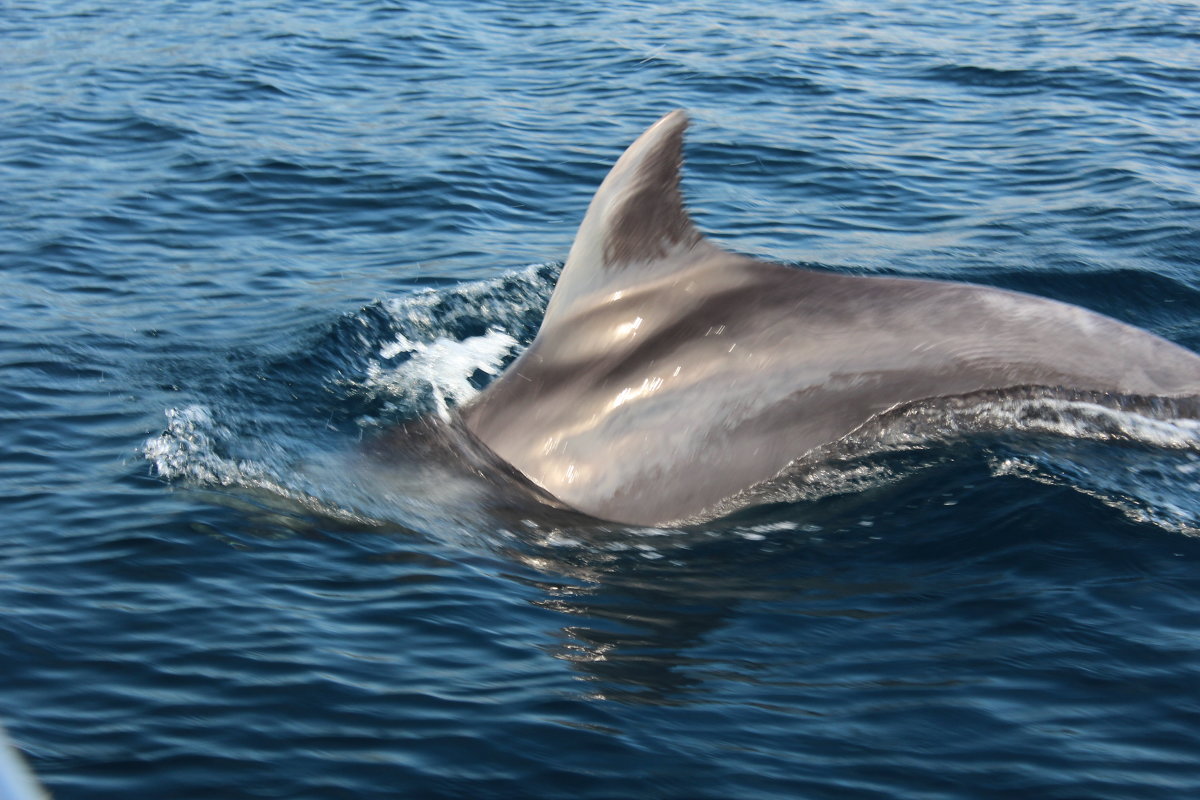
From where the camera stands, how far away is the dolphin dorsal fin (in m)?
7.34

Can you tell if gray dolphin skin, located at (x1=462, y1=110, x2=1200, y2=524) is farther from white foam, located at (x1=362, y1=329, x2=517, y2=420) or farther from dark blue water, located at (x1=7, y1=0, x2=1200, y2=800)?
white foam, located at (x1=362, y1=329, x2=517, y2=420)

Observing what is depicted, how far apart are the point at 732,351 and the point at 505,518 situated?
1.64m

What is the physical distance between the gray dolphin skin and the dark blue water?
0.35 metres

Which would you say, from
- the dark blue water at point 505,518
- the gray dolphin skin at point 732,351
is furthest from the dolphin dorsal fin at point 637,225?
the dark blue water at point 505,518

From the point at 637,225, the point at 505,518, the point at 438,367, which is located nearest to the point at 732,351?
the point at 637,225

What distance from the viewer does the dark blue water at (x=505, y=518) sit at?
581 centimetres

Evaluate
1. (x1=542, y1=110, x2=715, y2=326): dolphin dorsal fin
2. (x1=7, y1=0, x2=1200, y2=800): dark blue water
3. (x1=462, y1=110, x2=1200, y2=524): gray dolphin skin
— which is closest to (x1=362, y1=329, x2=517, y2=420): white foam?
(x1=7, y1=0, x2=1200, y2=800): dark blue water

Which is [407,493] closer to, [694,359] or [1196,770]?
[694,359]

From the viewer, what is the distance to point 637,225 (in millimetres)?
7551

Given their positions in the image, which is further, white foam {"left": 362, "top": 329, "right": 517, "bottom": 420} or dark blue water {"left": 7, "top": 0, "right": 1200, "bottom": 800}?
white foam {"left": 362, "top": 329, "right": 517, "bottom": 420}

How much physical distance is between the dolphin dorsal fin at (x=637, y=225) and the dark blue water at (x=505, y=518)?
144 cm

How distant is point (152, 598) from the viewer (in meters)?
7.25

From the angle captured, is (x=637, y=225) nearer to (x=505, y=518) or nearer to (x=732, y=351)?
(x=732, y=351)

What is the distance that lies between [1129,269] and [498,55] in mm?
13509
